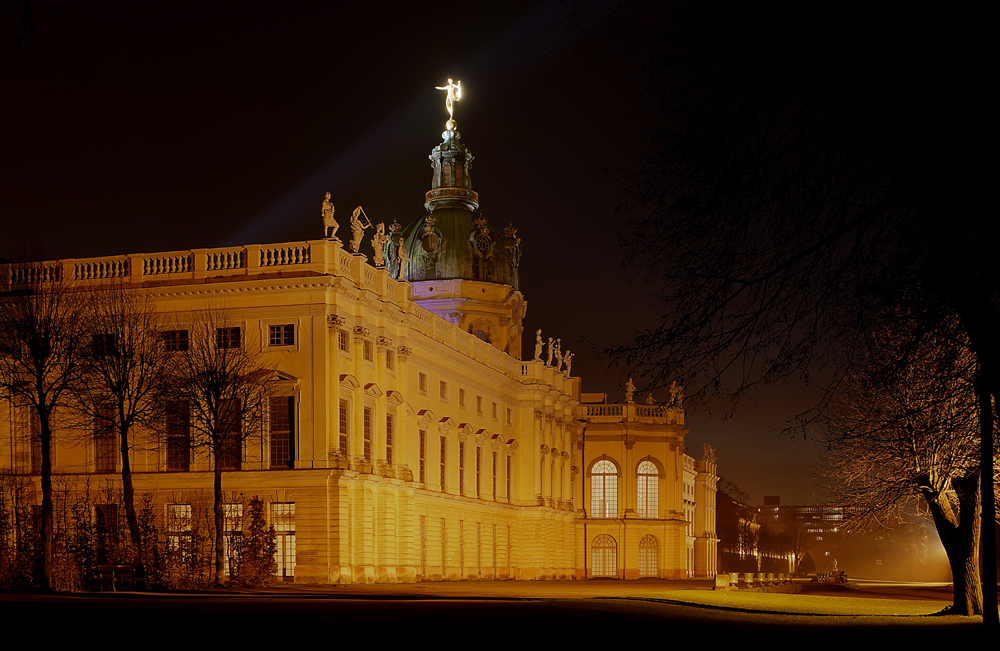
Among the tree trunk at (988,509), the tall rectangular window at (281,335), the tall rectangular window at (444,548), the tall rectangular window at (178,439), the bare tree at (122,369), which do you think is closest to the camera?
the tree trunk at (988,509)

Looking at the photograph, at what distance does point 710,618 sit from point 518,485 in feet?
180

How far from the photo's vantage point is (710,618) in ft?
98.0

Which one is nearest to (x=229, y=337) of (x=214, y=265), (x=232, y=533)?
(x=214, y=265)

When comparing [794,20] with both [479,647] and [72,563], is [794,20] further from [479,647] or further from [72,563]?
[72,563]

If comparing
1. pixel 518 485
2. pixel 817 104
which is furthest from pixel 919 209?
pixel 518 485

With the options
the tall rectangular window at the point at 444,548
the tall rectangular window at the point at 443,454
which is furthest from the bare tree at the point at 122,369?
the tall rectangular window at the point at 444,548

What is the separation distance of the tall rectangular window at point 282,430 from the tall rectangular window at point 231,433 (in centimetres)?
150

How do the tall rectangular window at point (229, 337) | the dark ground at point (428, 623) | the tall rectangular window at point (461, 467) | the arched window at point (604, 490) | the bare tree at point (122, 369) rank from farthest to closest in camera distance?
the arched window at point (604, 490) → the tall rectangular window at point (461, 467) → the tall rectangular window at point (229, 337) → the bare tree at point (122, 369) → the dark ground at point (428, 623)

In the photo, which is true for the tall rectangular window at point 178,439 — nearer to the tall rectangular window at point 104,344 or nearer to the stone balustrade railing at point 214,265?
the tall rectangular window at point 104,344

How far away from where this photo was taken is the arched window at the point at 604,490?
100062 mm

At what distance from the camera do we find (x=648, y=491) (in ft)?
334

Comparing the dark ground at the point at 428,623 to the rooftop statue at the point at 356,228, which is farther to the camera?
the rooftop statue at the point at 356,228

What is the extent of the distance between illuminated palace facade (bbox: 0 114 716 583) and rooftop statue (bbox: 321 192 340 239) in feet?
0.40

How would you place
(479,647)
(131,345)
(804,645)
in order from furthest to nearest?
(131,345), (804,645), (479,647)
